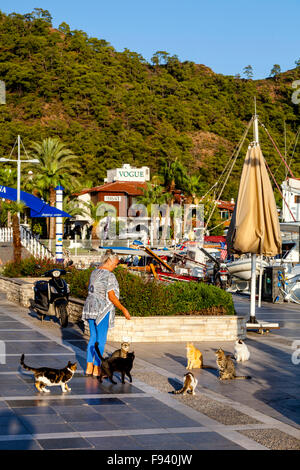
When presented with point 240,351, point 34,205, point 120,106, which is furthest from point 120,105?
point 240,351

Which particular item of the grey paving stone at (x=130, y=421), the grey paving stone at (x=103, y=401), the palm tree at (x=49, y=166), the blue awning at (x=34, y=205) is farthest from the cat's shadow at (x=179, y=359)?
the palm tree at (x=49, y=166)

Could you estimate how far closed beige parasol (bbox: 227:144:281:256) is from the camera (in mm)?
14109

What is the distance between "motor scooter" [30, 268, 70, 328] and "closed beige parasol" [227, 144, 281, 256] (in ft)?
13.5

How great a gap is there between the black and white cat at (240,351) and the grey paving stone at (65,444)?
197 inches

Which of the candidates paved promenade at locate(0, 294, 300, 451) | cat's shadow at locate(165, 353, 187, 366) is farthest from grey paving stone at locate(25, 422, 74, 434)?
cat's shadow at locate(165, 353, 187, 366)

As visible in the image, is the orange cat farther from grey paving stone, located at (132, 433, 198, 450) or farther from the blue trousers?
grey paving stone, located at (132, 433, 198, 450)

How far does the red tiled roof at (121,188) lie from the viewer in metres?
83.8

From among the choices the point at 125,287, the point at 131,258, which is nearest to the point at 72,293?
the point at 125,287

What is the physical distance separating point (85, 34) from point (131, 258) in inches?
5849

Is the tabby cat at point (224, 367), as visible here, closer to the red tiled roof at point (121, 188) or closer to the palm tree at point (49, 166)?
the palm tree at point (49, 166)

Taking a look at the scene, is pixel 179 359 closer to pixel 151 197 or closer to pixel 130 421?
pixel 130 421

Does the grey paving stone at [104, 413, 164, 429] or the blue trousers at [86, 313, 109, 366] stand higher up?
the blue trousers at [86, 313, 109, 366]

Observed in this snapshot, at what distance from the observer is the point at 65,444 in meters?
6.04

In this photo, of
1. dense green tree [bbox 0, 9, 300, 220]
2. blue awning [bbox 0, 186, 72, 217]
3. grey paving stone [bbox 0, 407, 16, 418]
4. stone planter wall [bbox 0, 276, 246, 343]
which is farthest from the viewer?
dense green tree [bbox 0, 9, 300, 220]
